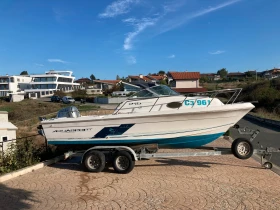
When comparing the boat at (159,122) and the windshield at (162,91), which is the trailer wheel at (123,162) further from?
the windshield at (162,91)

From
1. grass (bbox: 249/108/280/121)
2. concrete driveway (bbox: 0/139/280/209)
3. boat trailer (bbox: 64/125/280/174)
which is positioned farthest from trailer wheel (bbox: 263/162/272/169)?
grass (bbox: 249/108/280/121)

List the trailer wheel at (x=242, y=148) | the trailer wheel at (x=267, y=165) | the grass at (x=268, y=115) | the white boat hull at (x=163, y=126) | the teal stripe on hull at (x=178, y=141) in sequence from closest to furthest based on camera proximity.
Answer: the trailer wheel at (x=242, y=148), the white boat hull at (x=163, y=126), the trailer wheel at (x=267, y=165), the teal stripe on hull at (x=178, y=141), the grass at (x=268, y=115)

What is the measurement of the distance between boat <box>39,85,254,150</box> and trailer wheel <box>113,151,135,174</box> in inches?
17.3

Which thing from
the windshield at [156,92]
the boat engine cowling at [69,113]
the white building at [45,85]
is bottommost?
the boat engine cowling at [69,113]

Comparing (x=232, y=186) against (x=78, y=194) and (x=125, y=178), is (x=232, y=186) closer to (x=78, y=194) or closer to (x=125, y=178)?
(x=125, y=178)

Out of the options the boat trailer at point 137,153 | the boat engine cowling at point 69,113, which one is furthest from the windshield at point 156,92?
the boat engine cowling at point 69,113

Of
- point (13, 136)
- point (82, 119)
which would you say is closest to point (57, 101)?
point (13, 136)

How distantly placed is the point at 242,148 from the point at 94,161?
424 centimetres

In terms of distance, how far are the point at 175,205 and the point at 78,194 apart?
89.0 inches

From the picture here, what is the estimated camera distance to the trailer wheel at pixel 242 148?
6984 millimetres

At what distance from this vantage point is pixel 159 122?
287 inches

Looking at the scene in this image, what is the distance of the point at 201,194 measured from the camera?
5.57 metres

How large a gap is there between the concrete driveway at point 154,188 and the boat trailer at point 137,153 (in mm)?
266

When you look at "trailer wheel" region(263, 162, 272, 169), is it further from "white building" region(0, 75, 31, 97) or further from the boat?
"white building" region(0, 75, 31, 97)
